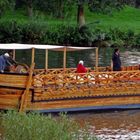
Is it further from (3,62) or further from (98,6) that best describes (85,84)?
(98,6)

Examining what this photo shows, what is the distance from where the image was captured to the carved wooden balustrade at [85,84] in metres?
25.5

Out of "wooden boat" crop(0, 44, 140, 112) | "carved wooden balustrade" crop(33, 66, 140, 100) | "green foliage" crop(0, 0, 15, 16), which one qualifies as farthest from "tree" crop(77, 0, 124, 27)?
"carved wooden balustrade" crop(33, 66, 140, 100)

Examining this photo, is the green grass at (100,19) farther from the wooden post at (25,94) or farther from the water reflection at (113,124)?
the wooden post at (25,94)

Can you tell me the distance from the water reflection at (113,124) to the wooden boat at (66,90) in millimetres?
512

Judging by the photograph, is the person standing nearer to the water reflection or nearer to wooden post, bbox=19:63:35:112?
wooden post, bbox=19:63:35:112

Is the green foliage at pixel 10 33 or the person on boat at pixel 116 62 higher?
the person on boat at pixel 116 62

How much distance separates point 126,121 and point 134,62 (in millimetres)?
24138

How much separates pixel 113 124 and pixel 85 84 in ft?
8.93

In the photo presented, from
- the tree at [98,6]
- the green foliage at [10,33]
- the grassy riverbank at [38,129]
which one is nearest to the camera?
the grassy riverbank at [38,129]

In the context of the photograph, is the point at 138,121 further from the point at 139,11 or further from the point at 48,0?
the point at 139,11

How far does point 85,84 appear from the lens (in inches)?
1043

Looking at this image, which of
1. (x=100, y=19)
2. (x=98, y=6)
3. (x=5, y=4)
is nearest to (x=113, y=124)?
(x=5, y=4)

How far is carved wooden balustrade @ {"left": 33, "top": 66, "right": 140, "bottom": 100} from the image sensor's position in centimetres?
2555

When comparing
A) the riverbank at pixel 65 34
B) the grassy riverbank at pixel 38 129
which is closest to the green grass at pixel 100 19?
the riverbank at pixel 65 34
